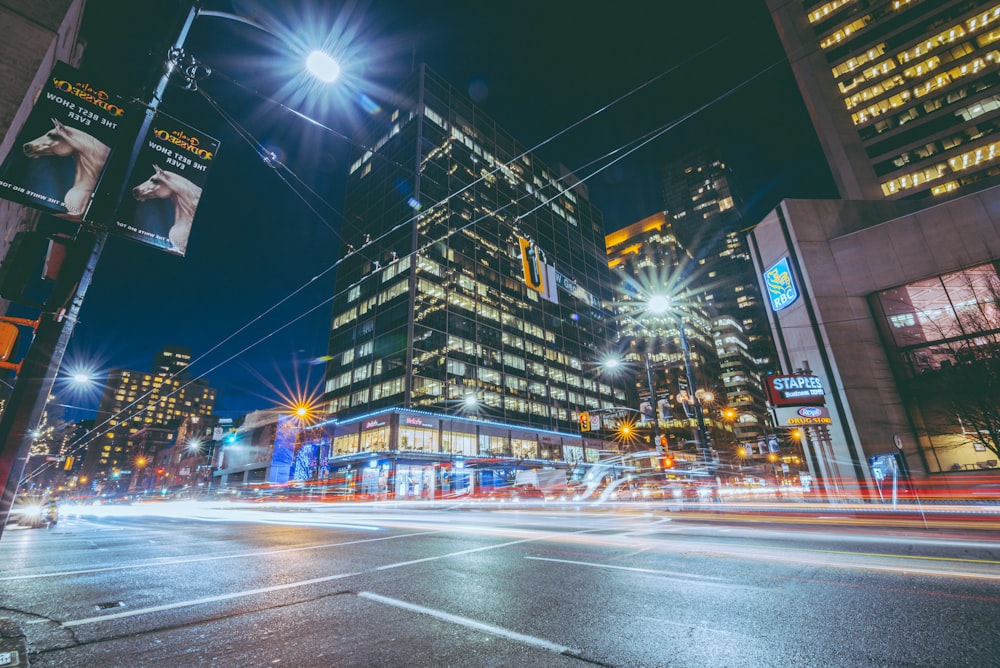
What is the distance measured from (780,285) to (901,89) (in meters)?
50.9

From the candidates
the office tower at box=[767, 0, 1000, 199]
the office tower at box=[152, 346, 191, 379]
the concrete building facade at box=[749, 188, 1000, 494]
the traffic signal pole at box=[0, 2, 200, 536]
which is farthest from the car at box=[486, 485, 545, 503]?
the office tower at box=[152, 346, 191, 379]

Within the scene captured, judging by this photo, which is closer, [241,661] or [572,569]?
[241,661]

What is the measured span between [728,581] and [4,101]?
1962 cm

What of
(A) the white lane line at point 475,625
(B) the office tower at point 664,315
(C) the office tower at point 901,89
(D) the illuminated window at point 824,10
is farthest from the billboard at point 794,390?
(B) the office tower at point 664,315

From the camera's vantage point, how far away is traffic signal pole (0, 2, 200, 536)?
11.8 ft

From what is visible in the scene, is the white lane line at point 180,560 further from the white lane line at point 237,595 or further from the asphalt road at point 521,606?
the white lane line at point 237,595

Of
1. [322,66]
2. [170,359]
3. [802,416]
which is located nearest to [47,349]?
[322,66]

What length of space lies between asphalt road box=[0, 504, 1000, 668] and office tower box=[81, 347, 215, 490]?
6607 inches

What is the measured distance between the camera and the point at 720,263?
138m

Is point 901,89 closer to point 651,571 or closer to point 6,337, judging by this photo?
point 651,571

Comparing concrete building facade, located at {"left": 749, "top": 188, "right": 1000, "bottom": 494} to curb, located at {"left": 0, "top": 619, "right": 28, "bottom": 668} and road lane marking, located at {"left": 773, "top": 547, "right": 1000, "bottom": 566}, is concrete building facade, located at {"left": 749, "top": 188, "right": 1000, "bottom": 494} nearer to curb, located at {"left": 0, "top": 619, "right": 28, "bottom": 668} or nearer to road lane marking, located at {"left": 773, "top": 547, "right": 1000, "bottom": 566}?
road lane marking, located at {"left": 773, "top": 547, "right": 1000, "bottom": 566}

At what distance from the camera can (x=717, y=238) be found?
140250 mm

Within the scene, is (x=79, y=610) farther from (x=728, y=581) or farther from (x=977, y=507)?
(x=977, y=507)

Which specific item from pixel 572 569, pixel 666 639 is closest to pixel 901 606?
pixel 666 639
